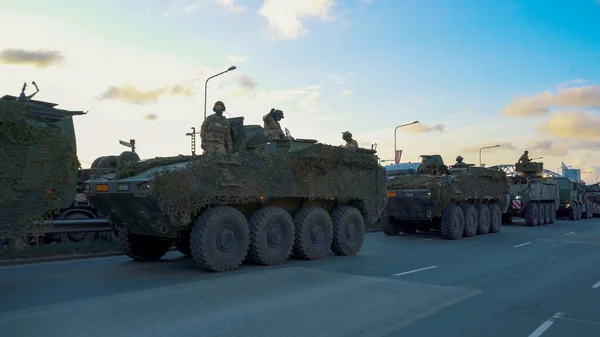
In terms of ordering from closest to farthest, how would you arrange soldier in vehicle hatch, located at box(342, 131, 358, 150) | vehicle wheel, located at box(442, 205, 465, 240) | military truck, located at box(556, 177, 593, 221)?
soldier in vehicle hatch, located at box(342, 131, 358, 150), vehicle wheel, located at box(442, 205, 465, 240), military truck, located at box(556, 177, 593, 221)

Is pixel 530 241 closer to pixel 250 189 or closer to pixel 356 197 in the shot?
pixel 356 197

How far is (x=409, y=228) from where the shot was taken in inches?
762

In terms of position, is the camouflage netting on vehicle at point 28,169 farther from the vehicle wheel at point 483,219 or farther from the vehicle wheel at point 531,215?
the vehicle wheel at point 531,215

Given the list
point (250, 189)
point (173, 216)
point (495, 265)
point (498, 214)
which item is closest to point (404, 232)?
point (498, 214)

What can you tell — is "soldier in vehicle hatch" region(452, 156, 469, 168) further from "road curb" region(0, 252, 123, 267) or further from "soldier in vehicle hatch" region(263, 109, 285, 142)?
"road curb" region(0, 252, 123, 267)

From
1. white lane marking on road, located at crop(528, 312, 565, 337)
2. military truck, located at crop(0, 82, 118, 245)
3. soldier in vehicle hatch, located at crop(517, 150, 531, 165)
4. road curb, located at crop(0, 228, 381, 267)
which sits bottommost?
white lane marking on road, located at crop(528, 312, 565, 337)

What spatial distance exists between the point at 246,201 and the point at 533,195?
1991 centimetres

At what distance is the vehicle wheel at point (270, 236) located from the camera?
9.90 metres

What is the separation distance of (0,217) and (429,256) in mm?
8728

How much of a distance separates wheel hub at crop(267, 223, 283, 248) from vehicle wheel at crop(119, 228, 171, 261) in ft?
6.80

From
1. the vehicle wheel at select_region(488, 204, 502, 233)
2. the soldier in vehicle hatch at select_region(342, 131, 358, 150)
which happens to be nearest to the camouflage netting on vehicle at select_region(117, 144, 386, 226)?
the soldier in vehicle hatch at select_region(342, 131, 358, 150)

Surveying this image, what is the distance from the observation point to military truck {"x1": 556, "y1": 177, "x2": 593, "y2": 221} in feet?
102

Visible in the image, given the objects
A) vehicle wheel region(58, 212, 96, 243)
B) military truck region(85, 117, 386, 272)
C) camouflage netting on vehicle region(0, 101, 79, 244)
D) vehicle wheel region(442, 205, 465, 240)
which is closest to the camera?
camouflage netting on vehicle region(0, 101, 79, 244)

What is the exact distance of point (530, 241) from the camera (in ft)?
54.2
